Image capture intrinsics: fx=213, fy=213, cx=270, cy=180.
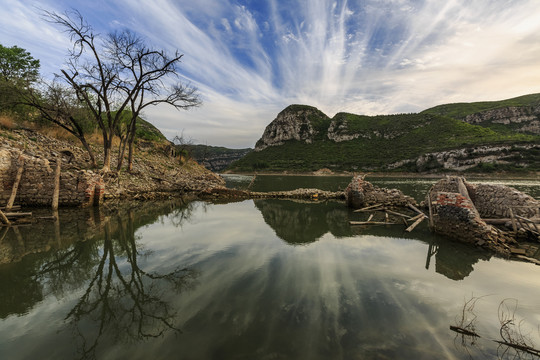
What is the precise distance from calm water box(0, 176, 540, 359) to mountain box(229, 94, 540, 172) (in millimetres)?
71654

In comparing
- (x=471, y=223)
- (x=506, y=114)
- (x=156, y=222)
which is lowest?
(x=156, y=222)

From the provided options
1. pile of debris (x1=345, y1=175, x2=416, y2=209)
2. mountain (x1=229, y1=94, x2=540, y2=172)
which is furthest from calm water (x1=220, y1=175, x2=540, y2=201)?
mountain (x1=229, y1=94, x2=540, y2=172)

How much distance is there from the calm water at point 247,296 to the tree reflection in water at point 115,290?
26 mm

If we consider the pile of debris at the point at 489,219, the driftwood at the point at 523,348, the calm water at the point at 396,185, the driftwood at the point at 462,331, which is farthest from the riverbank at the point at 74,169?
the pile of debris at the point at 489,219

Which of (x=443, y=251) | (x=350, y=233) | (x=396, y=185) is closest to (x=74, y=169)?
(x=350, y=233)

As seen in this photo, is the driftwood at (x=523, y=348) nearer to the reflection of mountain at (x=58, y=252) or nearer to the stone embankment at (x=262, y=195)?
the reflection of mountain at (x=58, y=252)

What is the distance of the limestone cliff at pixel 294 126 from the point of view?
13362 cm

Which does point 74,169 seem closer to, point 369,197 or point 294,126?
point 369,197

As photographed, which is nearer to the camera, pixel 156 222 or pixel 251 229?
pixel 251 229

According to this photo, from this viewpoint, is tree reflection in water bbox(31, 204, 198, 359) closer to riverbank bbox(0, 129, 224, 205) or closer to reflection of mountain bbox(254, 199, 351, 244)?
reflection of mountain bbox(254, 199, 351, 244)

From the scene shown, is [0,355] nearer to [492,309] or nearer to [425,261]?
[492,309]

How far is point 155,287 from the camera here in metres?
4.48

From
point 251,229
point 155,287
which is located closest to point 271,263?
point 155,287

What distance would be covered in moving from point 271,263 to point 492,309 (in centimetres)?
460
